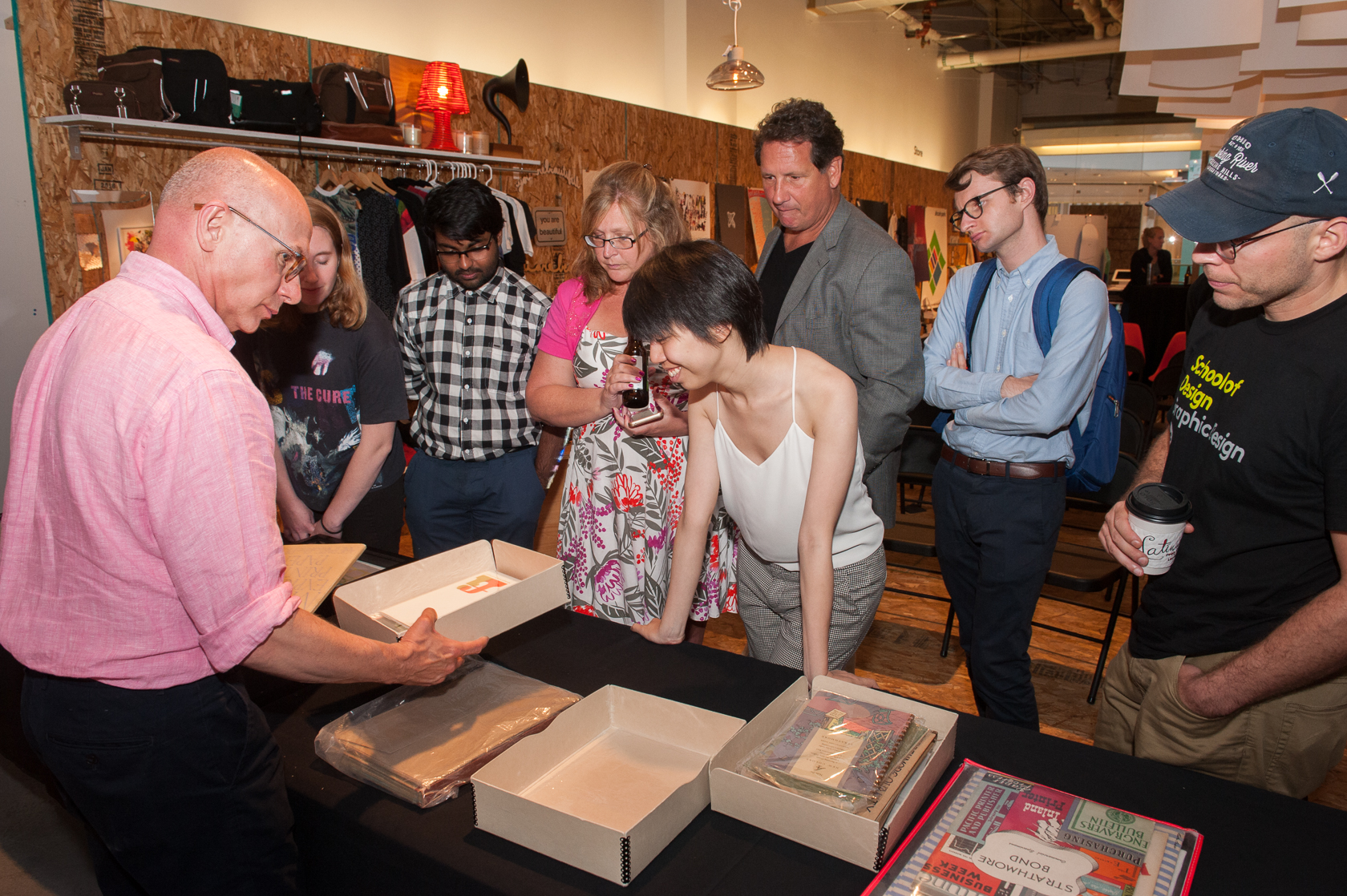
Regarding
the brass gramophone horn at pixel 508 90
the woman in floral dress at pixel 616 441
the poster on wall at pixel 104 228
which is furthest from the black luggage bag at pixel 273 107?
the woman in floral dress at pixel 616 441

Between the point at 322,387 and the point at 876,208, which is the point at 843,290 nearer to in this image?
the point at 322,387

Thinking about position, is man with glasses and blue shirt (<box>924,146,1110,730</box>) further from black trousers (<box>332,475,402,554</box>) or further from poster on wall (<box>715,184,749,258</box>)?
poster on wall (<box>715,184,749,258</box>)

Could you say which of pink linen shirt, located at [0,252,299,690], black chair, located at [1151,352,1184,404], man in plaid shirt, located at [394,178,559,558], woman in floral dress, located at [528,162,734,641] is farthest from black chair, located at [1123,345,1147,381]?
pink linen shirt, located at [0,252,299,690]

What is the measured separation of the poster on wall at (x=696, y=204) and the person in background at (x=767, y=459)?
5.08m

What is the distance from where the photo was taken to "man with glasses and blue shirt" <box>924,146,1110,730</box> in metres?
2.23

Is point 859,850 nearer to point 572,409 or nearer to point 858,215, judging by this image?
point 572,409

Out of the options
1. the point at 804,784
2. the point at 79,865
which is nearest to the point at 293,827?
the point at 804,784

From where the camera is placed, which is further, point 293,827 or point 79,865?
point 79,865

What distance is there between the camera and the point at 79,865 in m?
2.31

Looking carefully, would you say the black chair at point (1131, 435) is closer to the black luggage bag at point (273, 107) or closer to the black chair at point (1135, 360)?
the black chair at point (1135, 360)

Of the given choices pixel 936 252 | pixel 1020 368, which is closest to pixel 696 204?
pixel 1020 368

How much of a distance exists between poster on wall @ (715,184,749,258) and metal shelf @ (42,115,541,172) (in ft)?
9.11

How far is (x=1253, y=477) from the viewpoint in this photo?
1.35 meters

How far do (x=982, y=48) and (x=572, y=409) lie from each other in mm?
8547
